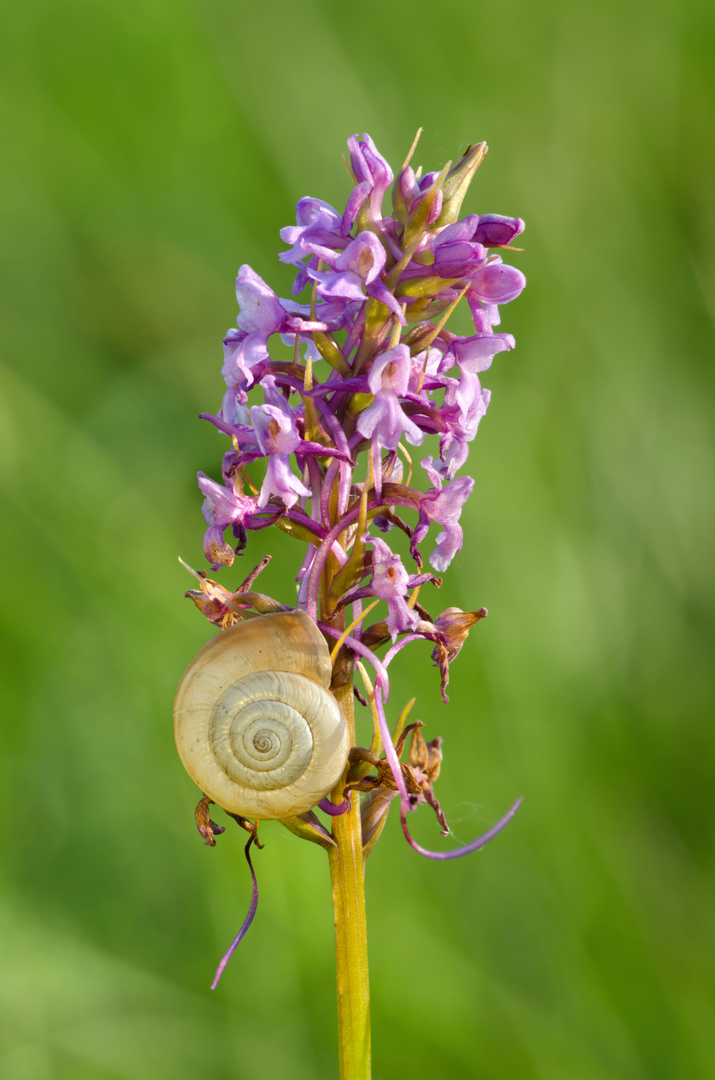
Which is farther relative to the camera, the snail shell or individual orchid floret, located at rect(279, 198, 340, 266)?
individual orchid floret, located at rect(279, 198, 340, 266)

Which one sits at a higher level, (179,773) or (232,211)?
(232,211)

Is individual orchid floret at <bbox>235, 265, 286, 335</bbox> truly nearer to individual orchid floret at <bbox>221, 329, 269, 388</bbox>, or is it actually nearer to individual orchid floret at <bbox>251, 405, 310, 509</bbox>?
individual orchid floret at <bbox>221, 329, 269, 388</bbox>

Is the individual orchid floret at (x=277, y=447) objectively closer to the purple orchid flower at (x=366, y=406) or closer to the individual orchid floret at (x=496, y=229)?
the purple orchid flower at (x=366, y=406)

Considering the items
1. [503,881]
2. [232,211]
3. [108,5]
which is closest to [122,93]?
[108,5]

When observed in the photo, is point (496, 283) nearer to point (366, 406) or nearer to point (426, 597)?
point (366, 406)

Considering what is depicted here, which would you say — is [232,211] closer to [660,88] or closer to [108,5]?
[108,5]

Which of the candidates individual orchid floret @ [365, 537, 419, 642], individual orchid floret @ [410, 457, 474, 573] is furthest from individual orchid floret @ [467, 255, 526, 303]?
individual orchid floret @ [365, 537, 419, 642]
